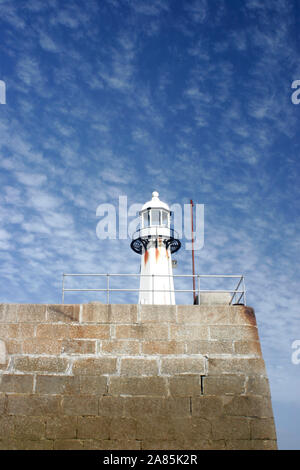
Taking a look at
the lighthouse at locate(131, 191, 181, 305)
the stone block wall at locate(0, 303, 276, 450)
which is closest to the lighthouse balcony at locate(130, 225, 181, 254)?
the lighthouse at locate(131, 191, 181, 305)

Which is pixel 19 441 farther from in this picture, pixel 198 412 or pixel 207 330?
pixel 207 330

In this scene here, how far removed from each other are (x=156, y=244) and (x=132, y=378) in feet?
33.9

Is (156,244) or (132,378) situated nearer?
(132,378)

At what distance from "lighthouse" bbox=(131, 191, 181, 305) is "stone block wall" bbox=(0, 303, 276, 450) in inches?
318

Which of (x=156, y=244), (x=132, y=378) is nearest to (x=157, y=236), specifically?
(x=156, y=244)

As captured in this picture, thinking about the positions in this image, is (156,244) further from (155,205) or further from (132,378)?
(132,378)

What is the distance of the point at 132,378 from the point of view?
27.8ft

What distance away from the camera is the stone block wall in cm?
811

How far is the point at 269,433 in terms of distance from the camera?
26.9ft

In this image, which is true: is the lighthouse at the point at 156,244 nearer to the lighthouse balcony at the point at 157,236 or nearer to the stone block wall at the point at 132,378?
the lighthouse balcony at the point at 157,236

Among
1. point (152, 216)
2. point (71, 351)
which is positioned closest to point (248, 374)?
point (71, 351)

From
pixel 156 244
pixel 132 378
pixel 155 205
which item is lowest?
pixel 132 378

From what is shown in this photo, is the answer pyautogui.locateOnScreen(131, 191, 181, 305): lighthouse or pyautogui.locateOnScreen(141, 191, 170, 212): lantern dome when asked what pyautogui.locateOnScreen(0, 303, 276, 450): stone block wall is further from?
pyautogui.locateOnScreen(141, 191, 170, 212): lantern dome

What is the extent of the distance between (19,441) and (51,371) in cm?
133
